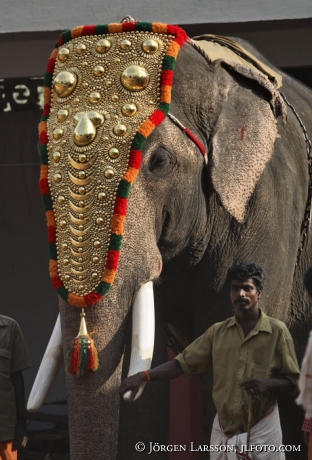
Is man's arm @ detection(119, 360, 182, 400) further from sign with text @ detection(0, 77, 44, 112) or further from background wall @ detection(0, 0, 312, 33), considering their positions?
sign with text @ detection(0, 77, 44, 112)

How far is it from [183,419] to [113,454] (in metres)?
2.33

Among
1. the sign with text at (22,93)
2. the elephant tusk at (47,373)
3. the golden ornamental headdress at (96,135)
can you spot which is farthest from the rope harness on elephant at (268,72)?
the sign with text at (22,93)

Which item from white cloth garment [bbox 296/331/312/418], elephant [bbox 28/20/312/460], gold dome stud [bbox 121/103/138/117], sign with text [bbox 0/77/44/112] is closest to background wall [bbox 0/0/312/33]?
elephant [bbox 28/20/312/460]

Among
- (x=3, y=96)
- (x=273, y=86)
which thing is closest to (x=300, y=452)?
(x=273, y=86)

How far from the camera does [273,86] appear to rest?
564 centimetres

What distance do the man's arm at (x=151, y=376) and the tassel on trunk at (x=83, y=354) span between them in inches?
4.9

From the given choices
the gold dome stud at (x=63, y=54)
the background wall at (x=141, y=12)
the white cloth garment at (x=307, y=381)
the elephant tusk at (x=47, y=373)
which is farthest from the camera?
the background wall at (x=141, y=12)

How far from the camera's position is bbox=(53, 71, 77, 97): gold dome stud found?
5.28 metres

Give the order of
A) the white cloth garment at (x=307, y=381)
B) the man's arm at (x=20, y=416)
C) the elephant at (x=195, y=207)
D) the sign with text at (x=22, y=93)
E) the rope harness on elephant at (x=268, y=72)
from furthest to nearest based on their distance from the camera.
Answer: the sign with text at (x=22, y=93) < the man's arm at (x=20, y=416) < the rope harness on elephant at (x=268, y=72) < the elephant at (x=195, y=207) < the white cloth garment at (x=307, y=381)

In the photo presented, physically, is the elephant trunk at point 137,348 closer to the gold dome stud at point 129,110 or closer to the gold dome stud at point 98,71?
the gold dome stud at point 129,110

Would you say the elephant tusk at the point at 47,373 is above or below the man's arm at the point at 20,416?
above

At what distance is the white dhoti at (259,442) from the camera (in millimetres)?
5066

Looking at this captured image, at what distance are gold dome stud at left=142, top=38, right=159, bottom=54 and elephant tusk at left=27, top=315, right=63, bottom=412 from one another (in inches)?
43.5

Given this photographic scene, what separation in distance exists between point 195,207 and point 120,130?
48 cm
